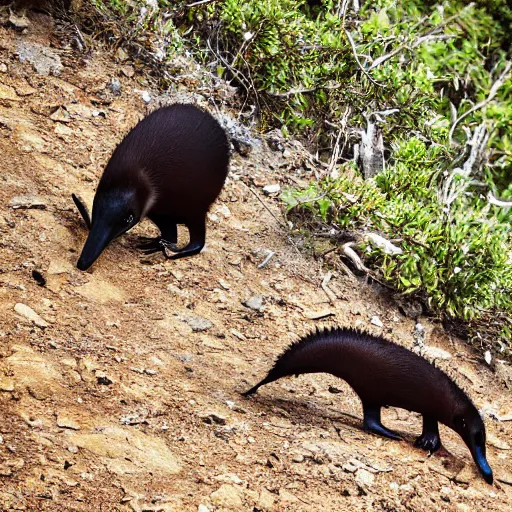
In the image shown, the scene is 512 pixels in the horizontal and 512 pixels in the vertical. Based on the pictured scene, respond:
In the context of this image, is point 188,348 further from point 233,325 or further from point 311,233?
point 311,233

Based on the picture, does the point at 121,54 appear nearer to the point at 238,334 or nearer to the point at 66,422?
the point at 238,334

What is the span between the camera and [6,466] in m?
2.29

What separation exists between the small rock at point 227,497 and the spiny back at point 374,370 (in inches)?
30.8

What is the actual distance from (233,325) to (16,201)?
129 cm

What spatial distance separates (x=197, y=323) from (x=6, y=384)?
130cm

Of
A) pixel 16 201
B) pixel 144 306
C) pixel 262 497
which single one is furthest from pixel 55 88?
pixel 262 497

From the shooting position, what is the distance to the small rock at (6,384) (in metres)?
2.66

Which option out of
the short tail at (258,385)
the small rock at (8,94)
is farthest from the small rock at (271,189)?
the short tail at (258,385)

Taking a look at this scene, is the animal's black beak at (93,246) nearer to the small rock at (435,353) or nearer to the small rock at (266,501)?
the small rock at (266,501)

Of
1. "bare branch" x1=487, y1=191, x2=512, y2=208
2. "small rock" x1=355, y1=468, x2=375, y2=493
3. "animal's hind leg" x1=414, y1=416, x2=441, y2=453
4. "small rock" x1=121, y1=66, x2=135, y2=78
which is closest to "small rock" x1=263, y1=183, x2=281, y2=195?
"small rock" x1=121, y1=66, x2=135, y2=78

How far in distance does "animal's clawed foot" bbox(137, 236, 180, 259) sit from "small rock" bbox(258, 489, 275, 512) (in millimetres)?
1808

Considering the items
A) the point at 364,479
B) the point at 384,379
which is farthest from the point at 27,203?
the point at 364,479

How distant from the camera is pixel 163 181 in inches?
152

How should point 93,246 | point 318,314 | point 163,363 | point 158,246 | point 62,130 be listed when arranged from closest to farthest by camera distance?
1. point 163,363
2. point 93,246
3. point 158,246
4. point 318,314
5. point 62,130
